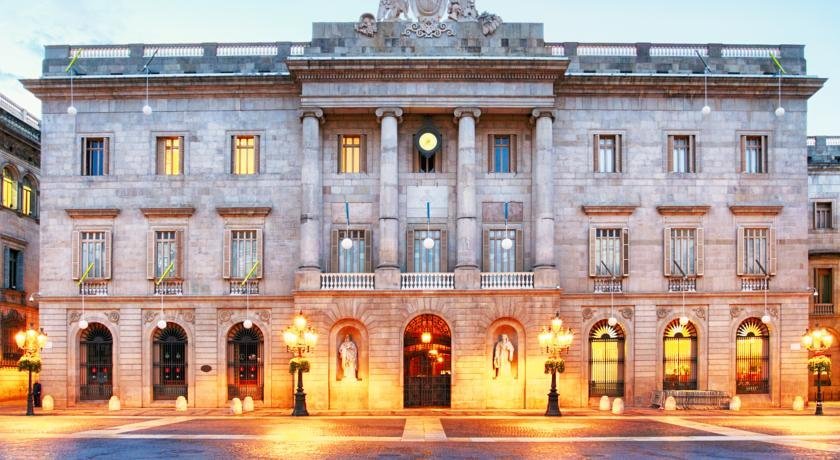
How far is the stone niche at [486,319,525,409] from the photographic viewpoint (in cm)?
4797

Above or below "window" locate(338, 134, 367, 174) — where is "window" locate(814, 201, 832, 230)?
below

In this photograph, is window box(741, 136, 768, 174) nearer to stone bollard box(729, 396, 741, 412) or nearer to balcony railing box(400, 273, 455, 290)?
stone bollard box(729, 396, 741, 412)

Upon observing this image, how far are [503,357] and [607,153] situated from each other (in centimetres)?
1223

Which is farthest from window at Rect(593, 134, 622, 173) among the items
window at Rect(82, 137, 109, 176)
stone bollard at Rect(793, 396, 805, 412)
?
window at Rect(82, 137, 109, 176)

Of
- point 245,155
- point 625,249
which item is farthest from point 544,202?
point 245,155

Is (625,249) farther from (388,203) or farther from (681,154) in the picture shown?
(388,203)

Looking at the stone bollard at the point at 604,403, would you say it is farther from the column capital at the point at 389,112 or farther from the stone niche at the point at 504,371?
the column capital at the point at 389,112

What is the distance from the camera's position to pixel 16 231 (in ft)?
192

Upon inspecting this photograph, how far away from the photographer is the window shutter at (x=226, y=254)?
49.6m

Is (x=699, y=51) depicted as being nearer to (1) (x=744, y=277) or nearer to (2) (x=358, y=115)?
(1) (x=744, y=277)

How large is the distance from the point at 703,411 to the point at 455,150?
59.3 feet

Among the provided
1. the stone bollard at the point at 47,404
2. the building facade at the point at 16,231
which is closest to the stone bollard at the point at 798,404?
the stone bollard at the point at 47,404

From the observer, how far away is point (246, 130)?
50.5m

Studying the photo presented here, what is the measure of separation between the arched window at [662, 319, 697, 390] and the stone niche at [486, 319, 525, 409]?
7889 mm
